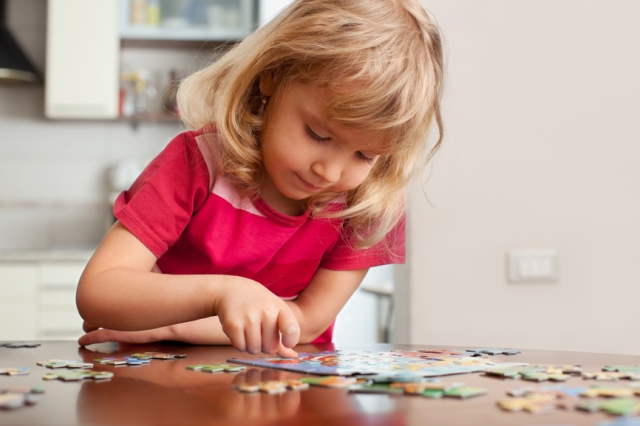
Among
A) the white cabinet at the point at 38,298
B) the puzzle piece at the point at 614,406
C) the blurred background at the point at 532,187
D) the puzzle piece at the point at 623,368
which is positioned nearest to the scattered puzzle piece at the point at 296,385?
the puzzle piece at the point at 614,406

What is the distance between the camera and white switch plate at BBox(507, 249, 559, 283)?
72.0 inches

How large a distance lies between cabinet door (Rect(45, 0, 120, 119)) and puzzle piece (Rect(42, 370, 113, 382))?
3.28 metres

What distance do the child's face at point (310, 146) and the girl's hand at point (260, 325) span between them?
27 centimetres

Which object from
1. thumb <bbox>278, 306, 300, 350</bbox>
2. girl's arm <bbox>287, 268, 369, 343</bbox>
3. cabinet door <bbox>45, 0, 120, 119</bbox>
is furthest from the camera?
cabinet door <bbox>45, 0, 120, 119</bbox>

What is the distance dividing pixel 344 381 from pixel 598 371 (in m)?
0.29

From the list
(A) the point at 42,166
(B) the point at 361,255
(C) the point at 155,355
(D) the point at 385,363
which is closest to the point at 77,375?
(C) the point at 155,355

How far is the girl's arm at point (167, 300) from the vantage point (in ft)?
2.67

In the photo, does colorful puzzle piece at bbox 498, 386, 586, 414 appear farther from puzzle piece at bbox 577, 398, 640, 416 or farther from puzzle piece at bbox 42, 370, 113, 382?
puzzle piece at bbox 42, 370, 113, 382

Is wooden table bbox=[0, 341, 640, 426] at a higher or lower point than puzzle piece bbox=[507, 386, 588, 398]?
lower

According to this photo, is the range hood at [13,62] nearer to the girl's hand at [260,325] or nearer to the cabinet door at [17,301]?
the cabinet door at [17,301]

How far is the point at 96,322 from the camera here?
1041mm

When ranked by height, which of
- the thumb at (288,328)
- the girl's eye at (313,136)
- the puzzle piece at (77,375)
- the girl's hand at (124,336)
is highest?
the girl's eye at (313,136)

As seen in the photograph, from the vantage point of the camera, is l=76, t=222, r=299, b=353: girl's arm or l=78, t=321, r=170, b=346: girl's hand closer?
l=76, t=222, r=299, b=353: girl's arm

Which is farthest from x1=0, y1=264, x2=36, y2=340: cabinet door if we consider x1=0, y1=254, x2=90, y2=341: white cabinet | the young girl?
the young girl
